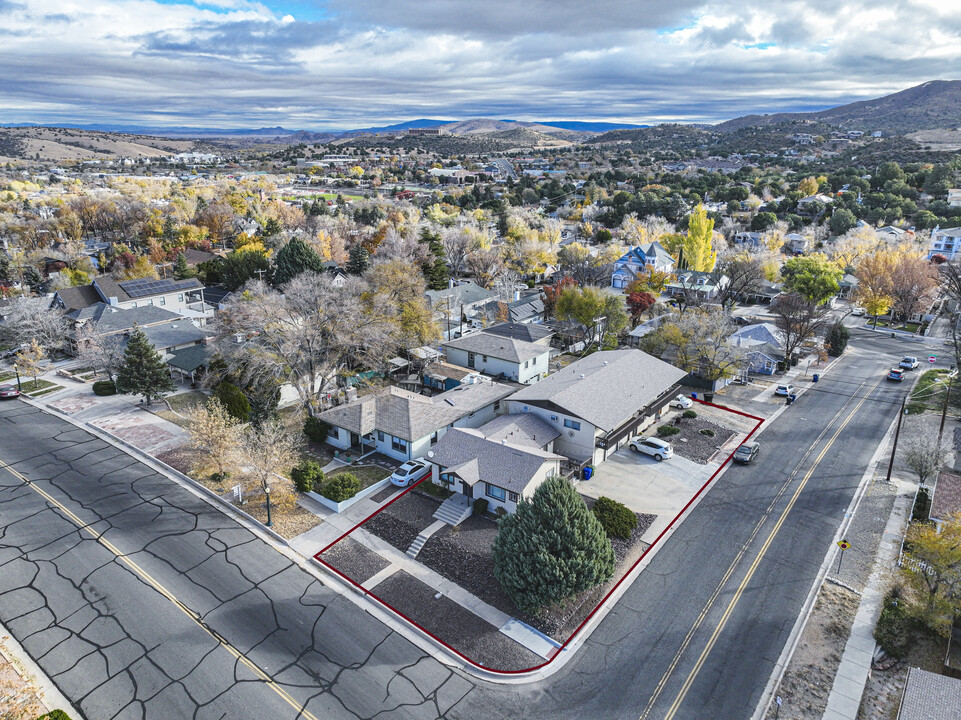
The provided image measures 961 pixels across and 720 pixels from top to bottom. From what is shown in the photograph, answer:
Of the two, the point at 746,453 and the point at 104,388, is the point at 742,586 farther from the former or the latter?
the point at 104,388

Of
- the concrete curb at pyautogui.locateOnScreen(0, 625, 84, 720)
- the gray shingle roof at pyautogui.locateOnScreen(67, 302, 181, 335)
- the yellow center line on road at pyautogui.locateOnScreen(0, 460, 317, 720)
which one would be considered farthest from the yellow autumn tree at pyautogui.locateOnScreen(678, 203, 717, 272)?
the concrete curb at pyautogui.locateOnScreen(0, 625, 84, 720)

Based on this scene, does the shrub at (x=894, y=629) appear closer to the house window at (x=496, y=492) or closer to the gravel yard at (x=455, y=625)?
the gravel yard at (x=455, y=625)

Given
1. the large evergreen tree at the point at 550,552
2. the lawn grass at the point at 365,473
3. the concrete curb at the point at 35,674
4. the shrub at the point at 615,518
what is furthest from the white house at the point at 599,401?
the concrete curb at the point at 35,674

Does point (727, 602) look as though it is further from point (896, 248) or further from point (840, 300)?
point (896, 248)

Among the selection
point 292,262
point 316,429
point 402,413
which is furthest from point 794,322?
point 292,262

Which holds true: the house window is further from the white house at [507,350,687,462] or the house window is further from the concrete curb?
the concrete curb
